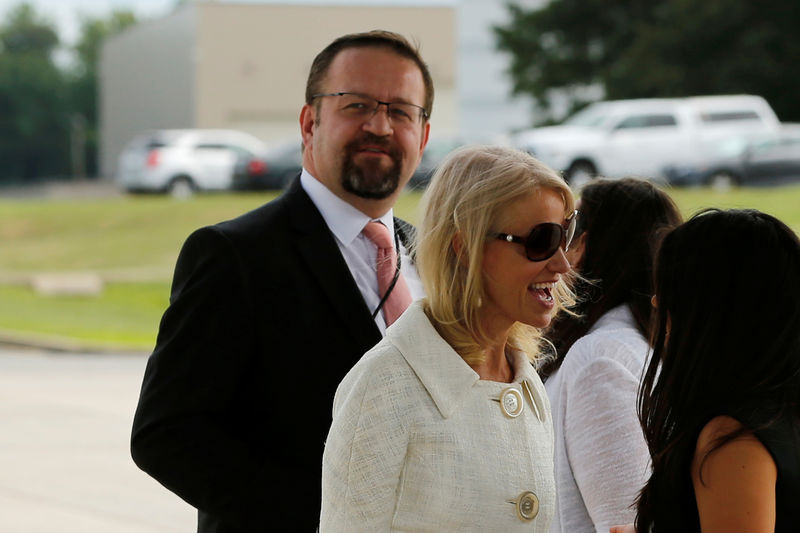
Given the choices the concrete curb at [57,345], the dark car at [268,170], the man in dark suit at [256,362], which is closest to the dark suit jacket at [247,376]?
the man in dark suit at [256,362]

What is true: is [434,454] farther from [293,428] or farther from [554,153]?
[554,153]

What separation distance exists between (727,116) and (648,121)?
275 cm

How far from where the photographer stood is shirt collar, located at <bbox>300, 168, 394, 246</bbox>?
314 centimetres

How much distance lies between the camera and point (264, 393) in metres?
2.84

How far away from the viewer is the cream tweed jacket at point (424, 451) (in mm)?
2246

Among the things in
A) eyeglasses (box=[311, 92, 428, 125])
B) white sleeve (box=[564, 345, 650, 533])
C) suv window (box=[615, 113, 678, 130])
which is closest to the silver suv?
suv window (box=[615, 113, 678, 130])

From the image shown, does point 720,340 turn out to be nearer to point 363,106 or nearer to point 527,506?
point 527,506

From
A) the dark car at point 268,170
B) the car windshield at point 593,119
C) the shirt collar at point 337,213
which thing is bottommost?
the dark car at point 268,170

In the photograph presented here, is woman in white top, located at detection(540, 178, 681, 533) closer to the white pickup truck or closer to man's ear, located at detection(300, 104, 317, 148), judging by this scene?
man's ear, located at detection(300, 104, 317, 148)

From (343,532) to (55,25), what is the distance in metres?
108

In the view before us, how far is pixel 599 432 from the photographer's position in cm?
296

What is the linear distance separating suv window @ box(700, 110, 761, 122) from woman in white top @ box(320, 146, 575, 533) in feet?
94.6

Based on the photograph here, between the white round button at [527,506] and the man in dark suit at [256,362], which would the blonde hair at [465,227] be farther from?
the man in dark suit at [256,362]

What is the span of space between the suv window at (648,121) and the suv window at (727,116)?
3.43 ft
